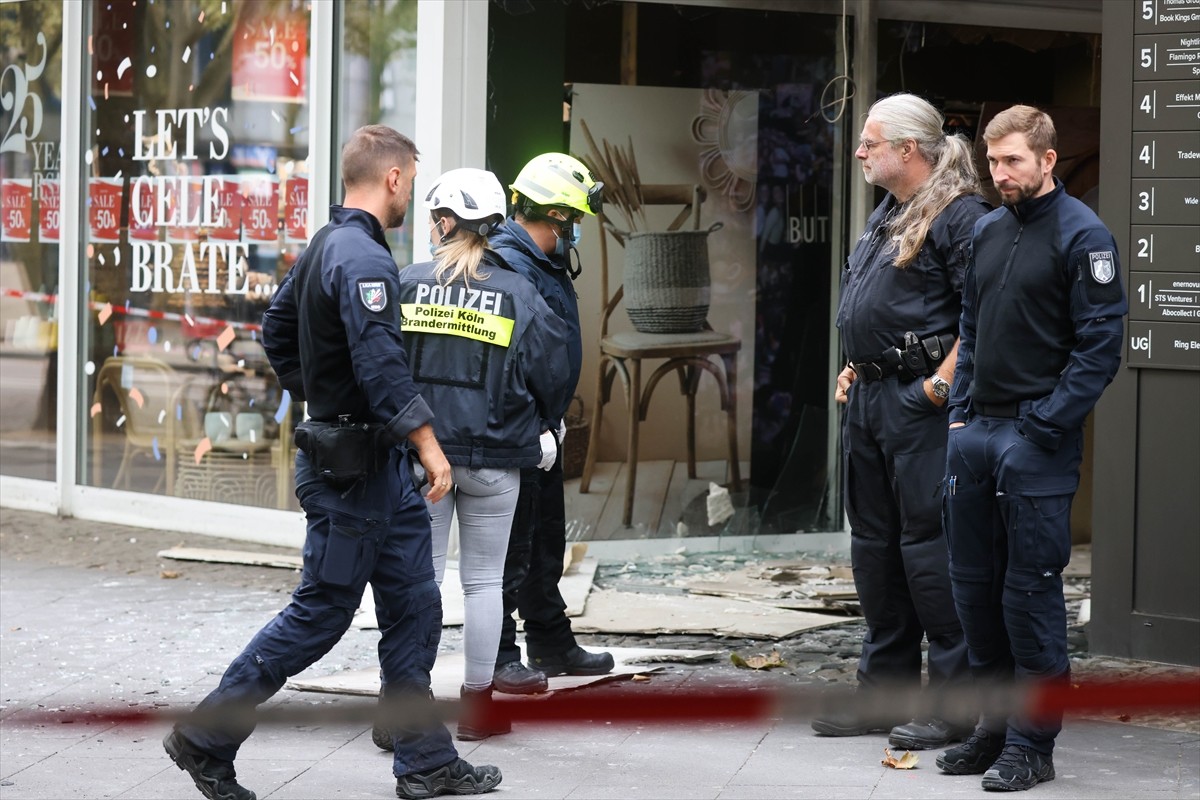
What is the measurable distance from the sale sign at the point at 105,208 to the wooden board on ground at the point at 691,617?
12.8 ft

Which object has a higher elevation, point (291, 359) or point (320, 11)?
point (320, 11)

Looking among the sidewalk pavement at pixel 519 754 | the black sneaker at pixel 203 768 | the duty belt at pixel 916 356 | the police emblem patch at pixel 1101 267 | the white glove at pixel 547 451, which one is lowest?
the sidewalk pavement at pixel 519 754

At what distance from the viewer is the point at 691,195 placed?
8883 mm

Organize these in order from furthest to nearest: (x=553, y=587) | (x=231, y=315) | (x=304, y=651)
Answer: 1. (x=231, y=315)
2. (x=553, y=587)
3. (x=304, y=651)

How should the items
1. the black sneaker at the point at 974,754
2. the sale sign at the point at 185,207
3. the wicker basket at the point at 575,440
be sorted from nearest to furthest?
the black sneaker at the point at 974,754 → the wicker basket at the point at 575,440 → the sale sign at the point at 185,207

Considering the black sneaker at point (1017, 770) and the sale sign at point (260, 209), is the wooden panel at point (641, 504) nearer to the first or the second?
the sale sign at point (260, 209)

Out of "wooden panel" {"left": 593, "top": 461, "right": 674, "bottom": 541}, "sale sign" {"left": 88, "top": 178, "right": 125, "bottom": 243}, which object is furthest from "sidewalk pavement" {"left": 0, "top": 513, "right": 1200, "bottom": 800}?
"sale sign" {"left": 88, "top": 178, "right": 125, "bottom": 243}

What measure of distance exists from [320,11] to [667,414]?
276cm

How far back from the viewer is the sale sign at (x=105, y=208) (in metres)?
9.94

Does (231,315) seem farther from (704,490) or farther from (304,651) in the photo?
(304,651)

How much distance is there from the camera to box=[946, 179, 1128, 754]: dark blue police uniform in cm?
486

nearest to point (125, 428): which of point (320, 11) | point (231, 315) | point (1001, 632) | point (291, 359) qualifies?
point (231, 315)

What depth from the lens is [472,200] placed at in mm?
5387

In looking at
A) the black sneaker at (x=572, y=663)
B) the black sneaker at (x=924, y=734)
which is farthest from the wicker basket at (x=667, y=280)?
the black sneaker at (x=924, y=734)
